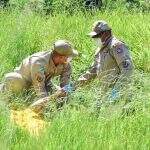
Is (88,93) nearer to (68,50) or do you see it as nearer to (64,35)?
(68,50)

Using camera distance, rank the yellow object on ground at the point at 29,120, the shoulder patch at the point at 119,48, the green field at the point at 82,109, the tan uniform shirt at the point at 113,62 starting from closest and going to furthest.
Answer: the green field at the point at 82,109 → the yellow object on ground at the point at 29,120 → the tan uniform shirt at the point at 113,62 → the shoulder patch at the point at 119,48

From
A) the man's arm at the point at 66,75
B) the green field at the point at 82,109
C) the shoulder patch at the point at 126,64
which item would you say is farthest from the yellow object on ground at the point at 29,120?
the shoulder patch at the point at 126,64

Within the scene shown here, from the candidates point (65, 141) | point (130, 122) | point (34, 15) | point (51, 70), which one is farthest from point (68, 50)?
point (34, 15)

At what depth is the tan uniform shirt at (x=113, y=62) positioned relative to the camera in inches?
311

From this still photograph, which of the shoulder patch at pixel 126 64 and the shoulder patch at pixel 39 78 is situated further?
the shoulder patch at pixel 39 78

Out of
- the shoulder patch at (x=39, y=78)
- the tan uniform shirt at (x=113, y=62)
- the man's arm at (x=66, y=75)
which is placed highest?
the tan uniform shirt at (x=113, y=62)

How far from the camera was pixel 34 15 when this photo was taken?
1205cm

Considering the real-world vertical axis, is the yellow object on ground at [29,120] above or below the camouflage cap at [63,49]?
below

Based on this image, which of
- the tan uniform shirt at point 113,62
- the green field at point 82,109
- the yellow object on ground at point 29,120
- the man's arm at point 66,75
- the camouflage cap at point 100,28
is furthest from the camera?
the man's arm at point 66,75

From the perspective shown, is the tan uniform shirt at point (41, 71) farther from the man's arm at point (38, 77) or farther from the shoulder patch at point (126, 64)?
the shoulder patch at point (126, 64)

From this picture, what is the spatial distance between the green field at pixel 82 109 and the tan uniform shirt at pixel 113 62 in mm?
295

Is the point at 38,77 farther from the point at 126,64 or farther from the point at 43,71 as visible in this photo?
the point at 126,64

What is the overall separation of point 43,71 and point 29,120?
4.72ft

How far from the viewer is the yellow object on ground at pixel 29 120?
5.90 metres
